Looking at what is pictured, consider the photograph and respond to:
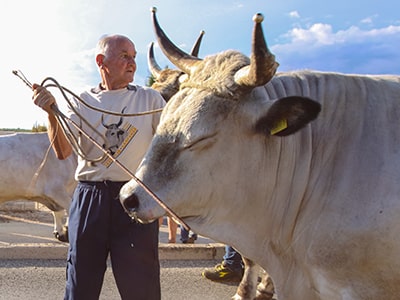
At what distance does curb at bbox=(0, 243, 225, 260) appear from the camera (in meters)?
6.18

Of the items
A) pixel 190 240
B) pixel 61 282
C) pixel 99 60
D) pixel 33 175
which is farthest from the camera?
pixel 33 175

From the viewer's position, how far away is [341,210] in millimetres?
2346

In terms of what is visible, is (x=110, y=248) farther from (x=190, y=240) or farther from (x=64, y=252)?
(x=190, y=240)

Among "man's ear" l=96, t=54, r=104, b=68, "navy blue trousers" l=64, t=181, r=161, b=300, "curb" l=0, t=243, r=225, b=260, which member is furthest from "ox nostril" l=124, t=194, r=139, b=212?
"curb" l=0, t=243, r=225, b=260

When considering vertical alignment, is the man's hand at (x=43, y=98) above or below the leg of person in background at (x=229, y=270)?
above

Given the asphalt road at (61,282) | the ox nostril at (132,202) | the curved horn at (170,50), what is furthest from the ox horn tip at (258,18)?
the asphalt road at (61,282)

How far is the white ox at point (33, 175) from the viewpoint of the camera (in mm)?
8602

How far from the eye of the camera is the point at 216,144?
8.06ft

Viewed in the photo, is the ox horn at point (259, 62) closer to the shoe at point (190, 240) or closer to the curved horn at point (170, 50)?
the curved horn at point (170, 50)

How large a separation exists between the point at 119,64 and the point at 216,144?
1255mm

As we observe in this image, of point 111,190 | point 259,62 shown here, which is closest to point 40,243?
point 111,190

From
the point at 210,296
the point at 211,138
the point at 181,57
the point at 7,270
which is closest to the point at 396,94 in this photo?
the point at 211,138

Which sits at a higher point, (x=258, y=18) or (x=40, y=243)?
(x=258, y=18)

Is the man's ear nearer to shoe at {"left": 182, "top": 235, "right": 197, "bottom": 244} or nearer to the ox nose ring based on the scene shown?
the ox nose ring
